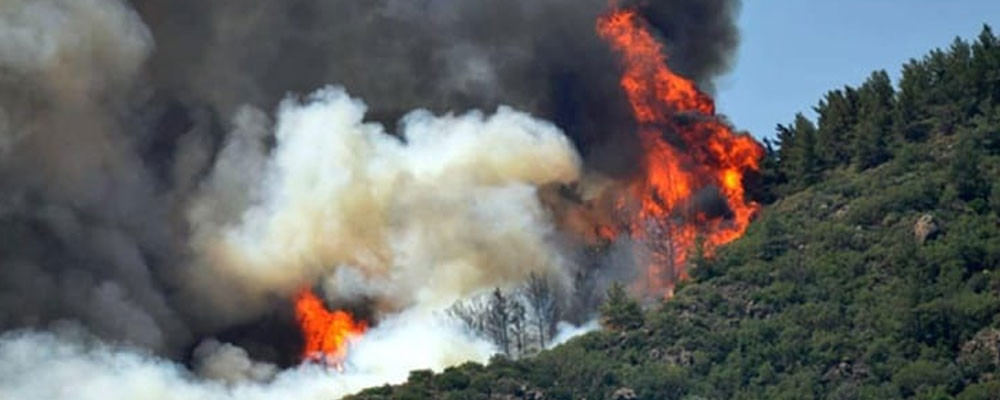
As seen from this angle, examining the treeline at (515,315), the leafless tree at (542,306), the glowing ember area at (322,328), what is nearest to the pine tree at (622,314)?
the leafless tree at (542,306)

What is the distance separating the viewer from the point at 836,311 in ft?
568

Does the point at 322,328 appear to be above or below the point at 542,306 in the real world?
above

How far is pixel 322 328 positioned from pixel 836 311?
47.0 meters

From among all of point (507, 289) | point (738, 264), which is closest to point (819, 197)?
point (738, 264)

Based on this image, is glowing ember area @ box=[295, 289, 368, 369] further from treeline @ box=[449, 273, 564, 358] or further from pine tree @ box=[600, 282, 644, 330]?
pine tree @ box=[600, 282, 644, 330]

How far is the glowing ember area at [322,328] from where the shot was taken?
19550cm

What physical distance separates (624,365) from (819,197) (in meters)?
33.2

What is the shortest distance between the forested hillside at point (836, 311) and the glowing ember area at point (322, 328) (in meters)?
26.0

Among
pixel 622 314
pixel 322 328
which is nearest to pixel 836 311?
pixel 622 314

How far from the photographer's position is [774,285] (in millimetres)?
180625

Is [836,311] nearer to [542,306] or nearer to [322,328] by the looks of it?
[542,306]

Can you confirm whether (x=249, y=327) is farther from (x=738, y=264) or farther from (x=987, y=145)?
(x=987, y=145)

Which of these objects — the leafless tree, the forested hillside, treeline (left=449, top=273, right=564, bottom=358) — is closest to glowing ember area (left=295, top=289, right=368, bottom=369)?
treeline (left=449, top=273, right=564, bottom=358)

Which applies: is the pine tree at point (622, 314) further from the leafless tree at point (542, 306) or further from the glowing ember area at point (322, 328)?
the glowing ember area at point (322, 328)
